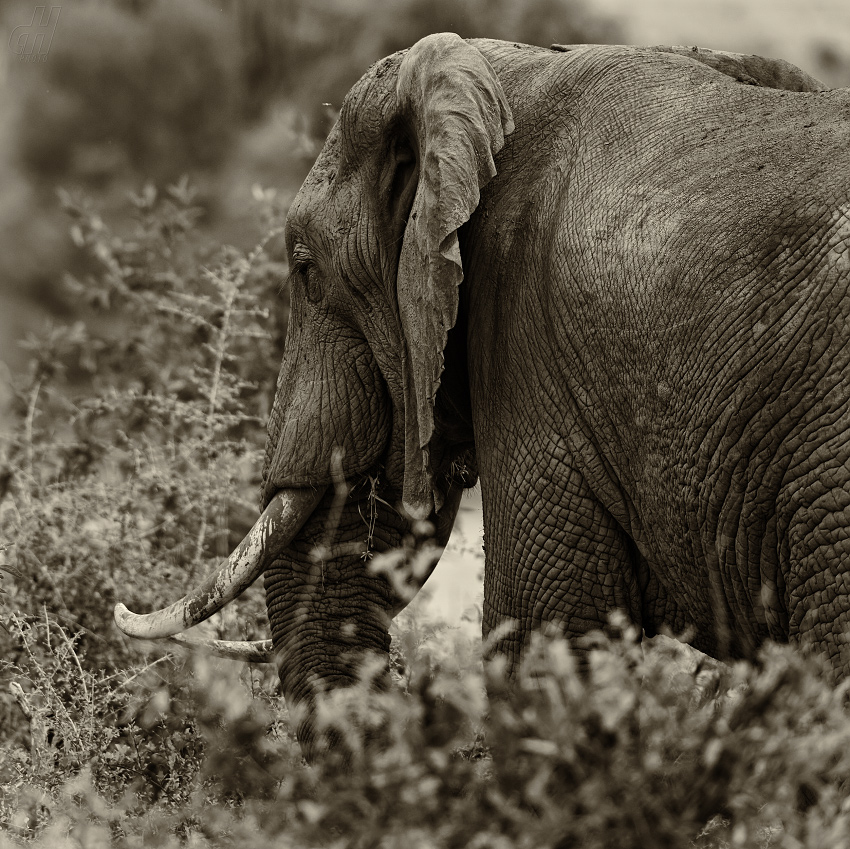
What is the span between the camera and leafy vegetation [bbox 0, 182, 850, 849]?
207cm

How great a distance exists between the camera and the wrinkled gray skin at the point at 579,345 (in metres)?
2.74

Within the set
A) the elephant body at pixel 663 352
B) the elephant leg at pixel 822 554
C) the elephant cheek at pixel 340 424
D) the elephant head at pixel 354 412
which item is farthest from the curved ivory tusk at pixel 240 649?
the elephant leg at pixel 822 554

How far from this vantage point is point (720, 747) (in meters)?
2.07

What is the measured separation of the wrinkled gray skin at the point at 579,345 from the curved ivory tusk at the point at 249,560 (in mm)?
65

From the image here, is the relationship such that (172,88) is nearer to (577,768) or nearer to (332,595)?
(332,595)

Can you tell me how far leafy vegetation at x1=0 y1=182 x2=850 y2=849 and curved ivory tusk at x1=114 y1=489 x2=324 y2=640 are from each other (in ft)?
0.61

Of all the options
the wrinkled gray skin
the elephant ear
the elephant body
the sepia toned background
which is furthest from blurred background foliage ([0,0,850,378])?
the elephant body

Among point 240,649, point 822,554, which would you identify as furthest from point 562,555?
point 240,649

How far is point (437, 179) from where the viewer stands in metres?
3.31

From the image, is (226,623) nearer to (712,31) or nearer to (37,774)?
(37,774)

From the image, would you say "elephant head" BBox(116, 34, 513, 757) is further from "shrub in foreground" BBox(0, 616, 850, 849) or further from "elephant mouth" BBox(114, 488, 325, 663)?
"shrub in foreground" BBox(0, 616, 850, 849)

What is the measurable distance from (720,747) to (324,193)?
2.26 meters

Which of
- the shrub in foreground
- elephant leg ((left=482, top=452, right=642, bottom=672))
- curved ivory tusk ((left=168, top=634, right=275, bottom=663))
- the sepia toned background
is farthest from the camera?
the sepia toned background

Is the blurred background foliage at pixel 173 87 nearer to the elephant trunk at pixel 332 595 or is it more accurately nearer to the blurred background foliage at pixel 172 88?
the blurred background foliage at pixel 172 88
